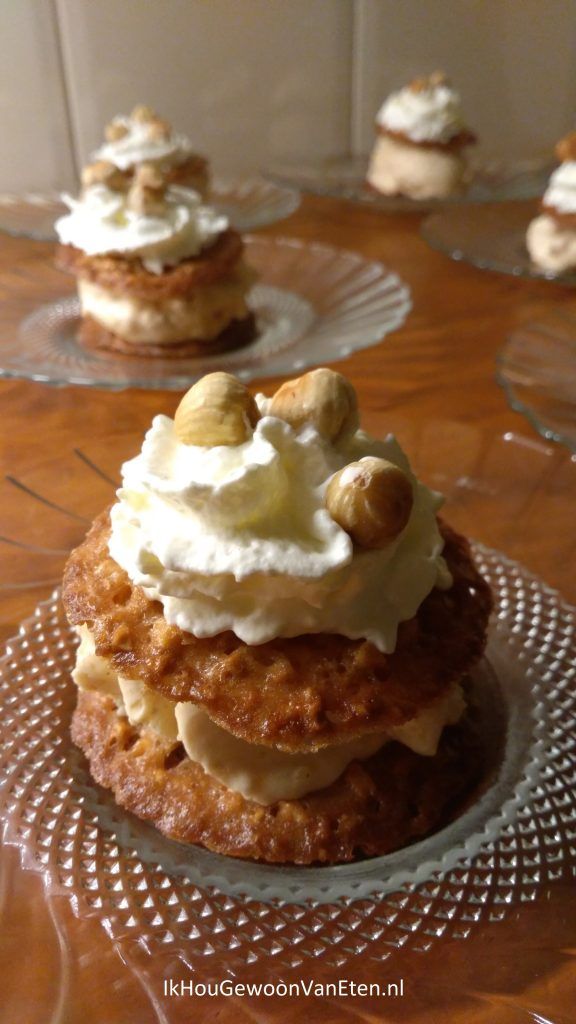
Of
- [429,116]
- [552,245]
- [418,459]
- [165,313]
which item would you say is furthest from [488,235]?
[418,459]

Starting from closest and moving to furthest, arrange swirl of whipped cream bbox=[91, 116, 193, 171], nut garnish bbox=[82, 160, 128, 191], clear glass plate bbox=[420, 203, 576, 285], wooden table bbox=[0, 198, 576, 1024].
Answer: wooden table bbox=[0, 198, 576, 1024], nut garnish bbox=[82, 160, 128, 191], clear glass plate bbox=[420, 203, 576, 285], swirl of whipped cream bbox=[91, 116, 193, 171]

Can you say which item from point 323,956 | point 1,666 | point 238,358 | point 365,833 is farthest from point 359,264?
point 323,956

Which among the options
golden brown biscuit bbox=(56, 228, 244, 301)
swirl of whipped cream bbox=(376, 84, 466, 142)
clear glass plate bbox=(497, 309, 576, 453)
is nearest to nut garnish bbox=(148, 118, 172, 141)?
golden brown biscuit bbox=(56, 228, 244, 301)

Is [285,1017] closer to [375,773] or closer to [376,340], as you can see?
[375,773]

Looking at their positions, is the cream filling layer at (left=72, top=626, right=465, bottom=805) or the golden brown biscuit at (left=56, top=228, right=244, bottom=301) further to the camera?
the golden brown biscuit at (left=56, top=228, right=244, bottom=301)

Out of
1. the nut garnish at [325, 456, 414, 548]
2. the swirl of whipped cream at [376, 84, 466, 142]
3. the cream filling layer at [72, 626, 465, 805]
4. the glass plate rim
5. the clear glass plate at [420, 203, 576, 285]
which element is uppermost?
the nut garnish at [325, 456, 414, 548]

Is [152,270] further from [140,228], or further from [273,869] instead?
[273,869]

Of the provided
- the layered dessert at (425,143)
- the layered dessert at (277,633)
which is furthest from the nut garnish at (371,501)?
the layered dessert at (425,143)

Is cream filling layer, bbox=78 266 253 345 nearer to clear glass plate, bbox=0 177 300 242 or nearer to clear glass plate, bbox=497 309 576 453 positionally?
clear glass plate, bbox=0 177 300 242
